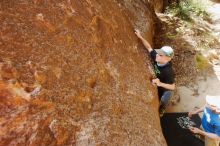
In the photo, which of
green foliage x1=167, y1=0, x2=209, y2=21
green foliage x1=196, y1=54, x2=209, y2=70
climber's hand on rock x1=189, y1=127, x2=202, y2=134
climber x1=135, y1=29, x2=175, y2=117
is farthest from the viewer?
green foliage x1=167, y1=0, x2=209, y2=21

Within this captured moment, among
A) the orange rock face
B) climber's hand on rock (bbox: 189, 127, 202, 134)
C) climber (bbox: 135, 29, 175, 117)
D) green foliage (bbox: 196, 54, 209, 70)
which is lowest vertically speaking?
green foliage (bbox: 196, 54, 209, 70)

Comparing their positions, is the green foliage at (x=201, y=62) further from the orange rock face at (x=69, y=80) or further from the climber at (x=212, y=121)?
the orange rock face at (x=69, y=80)

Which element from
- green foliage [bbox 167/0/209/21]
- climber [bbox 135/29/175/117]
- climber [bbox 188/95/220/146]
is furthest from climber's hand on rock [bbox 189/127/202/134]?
green foliage [bbox 167/0/209/21]

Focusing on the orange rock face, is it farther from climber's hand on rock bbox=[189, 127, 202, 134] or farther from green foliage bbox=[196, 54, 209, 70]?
green foliage bbox=[196, 54, 209, 70]

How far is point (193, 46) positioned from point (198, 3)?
11.7 feet

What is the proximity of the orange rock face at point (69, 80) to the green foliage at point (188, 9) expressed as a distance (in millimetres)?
6230

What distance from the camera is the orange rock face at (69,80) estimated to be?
3.35 metres

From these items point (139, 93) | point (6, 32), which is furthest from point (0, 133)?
point (139, 93)

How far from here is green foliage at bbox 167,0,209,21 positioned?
36.7 feet

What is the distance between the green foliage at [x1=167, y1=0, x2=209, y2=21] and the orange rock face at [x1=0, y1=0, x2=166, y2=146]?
6.23 m

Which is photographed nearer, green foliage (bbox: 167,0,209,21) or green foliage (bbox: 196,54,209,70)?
green foliage (bbox: 196,54,209,70)

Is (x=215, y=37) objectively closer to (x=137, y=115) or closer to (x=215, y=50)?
(x=215, y=50)

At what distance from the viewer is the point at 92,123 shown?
3975 millimetres

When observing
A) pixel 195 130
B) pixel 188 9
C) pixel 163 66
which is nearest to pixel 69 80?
pixel 163 66
